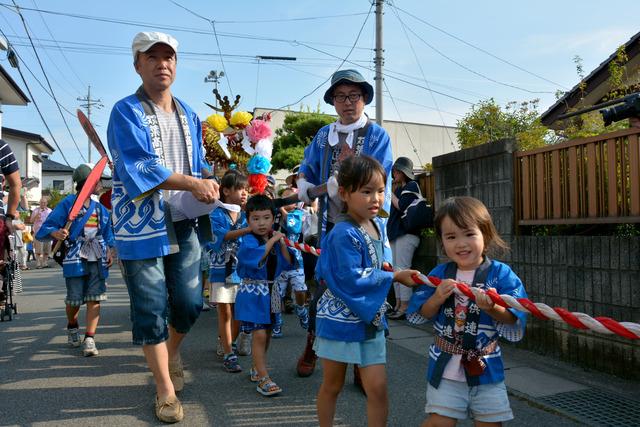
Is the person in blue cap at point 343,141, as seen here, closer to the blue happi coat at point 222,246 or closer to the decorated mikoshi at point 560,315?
the blue happi coat at point 222,246

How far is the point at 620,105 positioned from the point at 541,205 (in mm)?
1293

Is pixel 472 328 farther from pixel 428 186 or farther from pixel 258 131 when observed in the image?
pixel 428 186

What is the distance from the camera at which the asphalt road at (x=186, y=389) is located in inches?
132

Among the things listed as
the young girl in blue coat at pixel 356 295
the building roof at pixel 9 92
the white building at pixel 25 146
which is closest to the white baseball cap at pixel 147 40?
the young girl in blue coat at pixel 356 295

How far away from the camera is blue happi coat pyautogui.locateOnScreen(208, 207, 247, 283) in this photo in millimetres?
4711

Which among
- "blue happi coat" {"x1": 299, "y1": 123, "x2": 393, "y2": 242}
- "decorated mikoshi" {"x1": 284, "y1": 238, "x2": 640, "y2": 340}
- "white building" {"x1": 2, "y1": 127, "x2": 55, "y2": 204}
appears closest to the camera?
"decorated mikoshi" {"x1": 284, "y1": 238, "x2": 640, "y2": 340}

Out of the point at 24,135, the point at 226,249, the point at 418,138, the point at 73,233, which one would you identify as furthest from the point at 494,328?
the point at 24,135

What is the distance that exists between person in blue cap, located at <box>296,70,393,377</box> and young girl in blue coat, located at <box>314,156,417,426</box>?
873mm

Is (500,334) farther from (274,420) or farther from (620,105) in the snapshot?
(620,105)

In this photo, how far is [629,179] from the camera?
4.09 meters

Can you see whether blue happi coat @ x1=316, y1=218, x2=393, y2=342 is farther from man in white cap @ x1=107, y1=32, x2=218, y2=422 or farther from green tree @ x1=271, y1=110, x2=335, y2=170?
green tree @ x1=271, y1=110, x2=335, y2=170

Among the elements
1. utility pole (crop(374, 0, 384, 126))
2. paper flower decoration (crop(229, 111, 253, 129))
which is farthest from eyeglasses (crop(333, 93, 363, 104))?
utility pole (crop(374, 0, 384, 126))

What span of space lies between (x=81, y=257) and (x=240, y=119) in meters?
2.22

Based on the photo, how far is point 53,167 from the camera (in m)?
56.2
